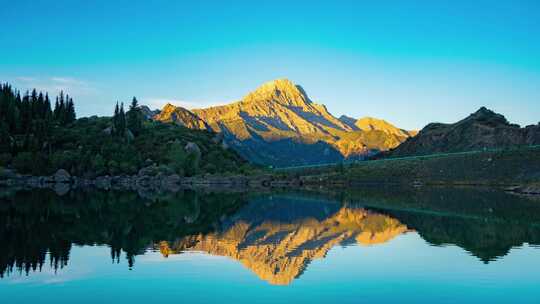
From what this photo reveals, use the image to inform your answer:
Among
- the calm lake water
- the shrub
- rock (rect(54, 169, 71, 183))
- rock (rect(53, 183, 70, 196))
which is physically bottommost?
the calm lake water

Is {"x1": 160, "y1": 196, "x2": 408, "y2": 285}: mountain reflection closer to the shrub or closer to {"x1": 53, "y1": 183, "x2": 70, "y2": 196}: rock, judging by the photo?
{"x1": 53, "y1": 183, "x2": 70, "y2": 196}: rock

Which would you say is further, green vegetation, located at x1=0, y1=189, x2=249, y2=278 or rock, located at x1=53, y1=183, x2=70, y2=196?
rock, located at x1=53, y1=183, x2=70, y2=196

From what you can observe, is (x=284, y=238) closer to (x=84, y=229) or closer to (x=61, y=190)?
(x=84, y=229)

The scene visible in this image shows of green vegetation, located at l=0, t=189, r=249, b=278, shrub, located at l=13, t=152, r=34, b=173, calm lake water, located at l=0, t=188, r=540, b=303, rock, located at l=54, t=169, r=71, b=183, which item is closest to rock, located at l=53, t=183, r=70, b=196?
rock, located at l=54, t=169, r=71, b=183

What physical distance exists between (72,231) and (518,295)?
141ft

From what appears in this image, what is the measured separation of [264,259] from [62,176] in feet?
565

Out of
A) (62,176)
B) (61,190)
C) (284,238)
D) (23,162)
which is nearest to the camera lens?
(284,238)

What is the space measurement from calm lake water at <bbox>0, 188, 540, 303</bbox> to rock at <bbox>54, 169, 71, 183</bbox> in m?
129

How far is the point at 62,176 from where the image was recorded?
192m

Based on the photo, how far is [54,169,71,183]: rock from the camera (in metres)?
191

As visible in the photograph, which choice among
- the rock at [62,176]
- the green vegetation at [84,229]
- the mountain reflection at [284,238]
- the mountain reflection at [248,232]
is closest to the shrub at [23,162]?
the rock at [62,176]

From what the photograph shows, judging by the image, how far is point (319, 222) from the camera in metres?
67.6

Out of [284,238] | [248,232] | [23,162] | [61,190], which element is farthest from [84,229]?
[23,162]

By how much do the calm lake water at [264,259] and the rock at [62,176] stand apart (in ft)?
422
